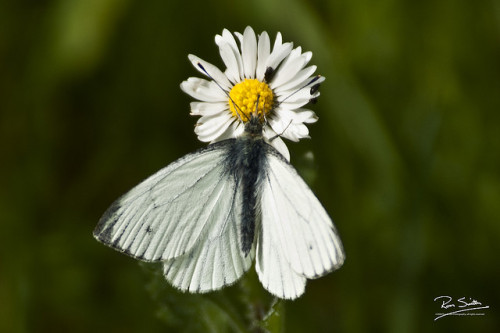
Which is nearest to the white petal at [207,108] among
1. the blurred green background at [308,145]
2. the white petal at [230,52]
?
the white petal at [230,52]

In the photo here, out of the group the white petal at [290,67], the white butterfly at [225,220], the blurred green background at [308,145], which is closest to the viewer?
the white butterfly at [225,220]

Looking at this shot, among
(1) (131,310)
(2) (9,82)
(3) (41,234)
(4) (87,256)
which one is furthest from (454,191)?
(2) (9,82)

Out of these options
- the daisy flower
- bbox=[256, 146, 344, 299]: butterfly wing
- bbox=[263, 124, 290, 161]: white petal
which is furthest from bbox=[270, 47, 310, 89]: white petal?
bbox=[256, 146, 344, 299]: butterfly wing

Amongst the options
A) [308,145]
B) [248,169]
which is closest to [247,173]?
[248,169]

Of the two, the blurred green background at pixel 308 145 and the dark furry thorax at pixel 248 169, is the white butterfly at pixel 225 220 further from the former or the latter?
the blurred green background at pixel 308 145

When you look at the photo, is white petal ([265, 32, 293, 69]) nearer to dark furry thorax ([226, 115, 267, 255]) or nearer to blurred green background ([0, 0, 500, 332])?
dark furry thorax ([226, 115, 267, 255])

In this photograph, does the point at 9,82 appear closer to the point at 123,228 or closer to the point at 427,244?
→ the point at 123,228
